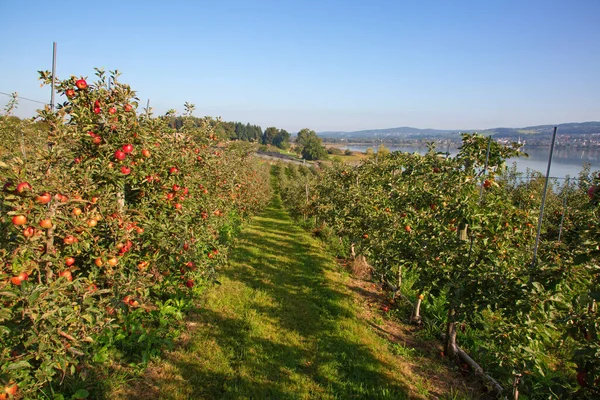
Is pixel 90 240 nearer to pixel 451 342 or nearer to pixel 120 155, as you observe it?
pixel 120 155

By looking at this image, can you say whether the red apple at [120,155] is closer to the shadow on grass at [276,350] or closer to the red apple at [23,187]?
the red apple at [23,187]

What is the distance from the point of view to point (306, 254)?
1012 centimetres

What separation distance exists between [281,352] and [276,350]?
0.29 feet

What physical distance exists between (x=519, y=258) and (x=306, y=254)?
21.9 feet

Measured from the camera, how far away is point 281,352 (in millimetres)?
4656

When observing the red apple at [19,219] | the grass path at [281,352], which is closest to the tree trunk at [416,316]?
the grass path at [281,352]

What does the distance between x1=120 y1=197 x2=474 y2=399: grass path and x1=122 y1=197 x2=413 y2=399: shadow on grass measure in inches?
0.5

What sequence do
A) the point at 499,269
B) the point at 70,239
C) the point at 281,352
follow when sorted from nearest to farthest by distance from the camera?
the point at 70,239 < the point at 499,269 < the point at 281,352

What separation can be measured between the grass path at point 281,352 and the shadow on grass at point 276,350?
0.01 metres

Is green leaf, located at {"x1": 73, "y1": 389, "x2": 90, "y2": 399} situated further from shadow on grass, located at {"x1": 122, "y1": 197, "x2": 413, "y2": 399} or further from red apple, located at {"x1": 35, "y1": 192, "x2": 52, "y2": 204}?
red apple, located at {"x1": 35, "y1": 192, "x2": 52, "y2": 204}

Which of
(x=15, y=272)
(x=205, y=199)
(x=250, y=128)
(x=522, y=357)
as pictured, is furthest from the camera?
(x=250, y=128)

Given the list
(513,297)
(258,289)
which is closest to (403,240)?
(513,297)

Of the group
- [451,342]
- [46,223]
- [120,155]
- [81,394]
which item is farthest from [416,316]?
[46,223]

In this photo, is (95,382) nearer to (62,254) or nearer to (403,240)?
(62,254)
